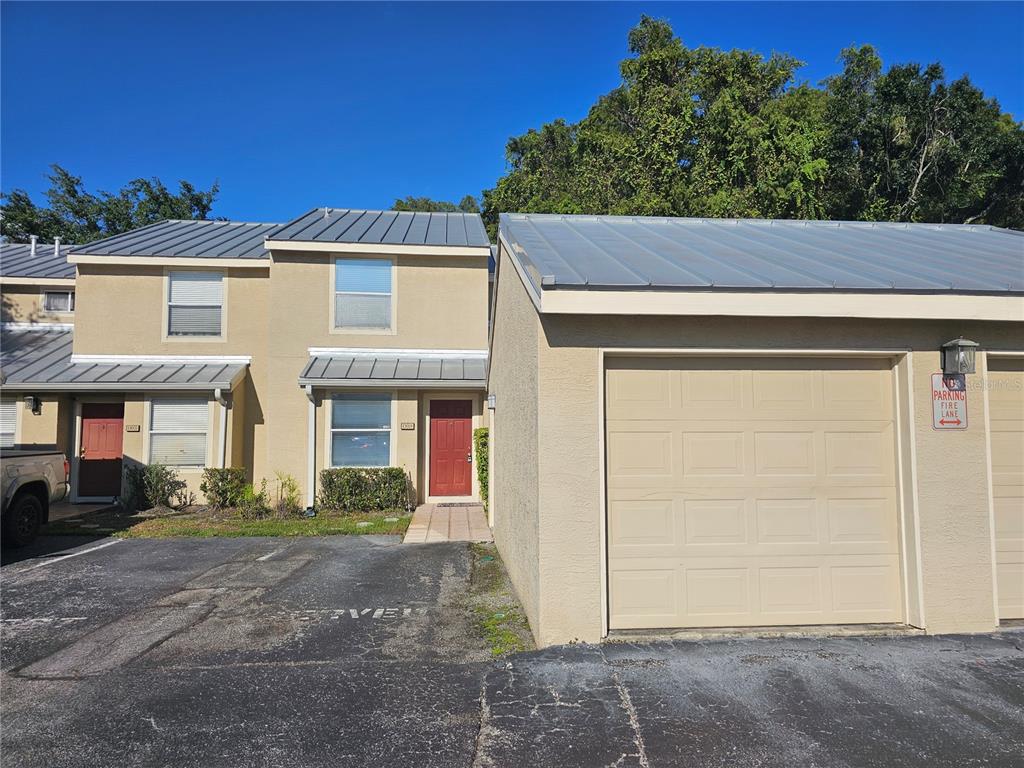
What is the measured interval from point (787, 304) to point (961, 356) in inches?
60.6

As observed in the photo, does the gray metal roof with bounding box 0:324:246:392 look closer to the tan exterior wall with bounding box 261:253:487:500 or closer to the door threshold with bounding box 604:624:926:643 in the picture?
the tan exterior wall with bounding box 261:253:487:500

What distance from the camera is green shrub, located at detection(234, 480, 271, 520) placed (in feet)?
36.1

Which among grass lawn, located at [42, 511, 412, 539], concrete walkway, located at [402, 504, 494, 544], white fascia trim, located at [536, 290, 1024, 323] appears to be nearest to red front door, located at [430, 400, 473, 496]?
concrete walkway, located at [402, 504, 494, 544]

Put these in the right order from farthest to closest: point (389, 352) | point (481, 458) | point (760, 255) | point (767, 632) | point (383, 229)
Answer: point (383, 229) → point (389, 352) → point (481, 458) → point (760, 255) → point (767, 632)

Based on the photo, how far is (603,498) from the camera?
14.8ft

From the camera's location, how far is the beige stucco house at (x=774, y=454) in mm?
4457

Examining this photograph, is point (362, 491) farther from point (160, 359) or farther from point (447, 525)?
point (160, 359)

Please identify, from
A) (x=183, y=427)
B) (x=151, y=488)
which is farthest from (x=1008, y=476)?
(x=151, y=488)

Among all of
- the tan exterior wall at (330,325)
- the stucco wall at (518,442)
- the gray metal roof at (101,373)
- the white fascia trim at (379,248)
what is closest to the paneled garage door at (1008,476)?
the stucco wall at (518,442)

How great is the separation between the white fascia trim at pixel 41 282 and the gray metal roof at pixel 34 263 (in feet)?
0.34

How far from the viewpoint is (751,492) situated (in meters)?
4.76

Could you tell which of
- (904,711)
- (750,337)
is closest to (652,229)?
(750,337)

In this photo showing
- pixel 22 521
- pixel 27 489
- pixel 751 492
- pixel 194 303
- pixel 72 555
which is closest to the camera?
pixel 751 492

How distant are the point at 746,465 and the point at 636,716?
2197 mm
